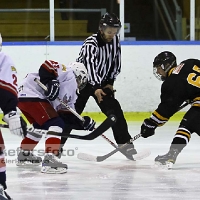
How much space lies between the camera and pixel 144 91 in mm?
6207

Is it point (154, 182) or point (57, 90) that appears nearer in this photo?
point (154, 182)

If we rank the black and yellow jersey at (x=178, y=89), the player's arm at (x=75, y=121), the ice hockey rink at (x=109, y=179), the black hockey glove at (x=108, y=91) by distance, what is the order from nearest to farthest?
the ice hockey rink at (x=109, y=179), the black and yellow jersey at (x=178, y=89), the player's arm at (x=75, y=121), the black hockey glove at (x=108, y=91)

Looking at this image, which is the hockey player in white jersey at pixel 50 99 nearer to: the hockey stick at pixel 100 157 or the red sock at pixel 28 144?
the red sock at pixel 28 144

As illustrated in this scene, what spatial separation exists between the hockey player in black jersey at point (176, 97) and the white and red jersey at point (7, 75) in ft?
Answer: 4.00

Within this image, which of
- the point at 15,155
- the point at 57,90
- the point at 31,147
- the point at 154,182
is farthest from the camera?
the point at 15,155

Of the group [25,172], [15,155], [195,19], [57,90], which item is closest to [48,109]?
[57,90]

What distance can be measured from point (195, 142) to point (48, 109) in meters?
1.52

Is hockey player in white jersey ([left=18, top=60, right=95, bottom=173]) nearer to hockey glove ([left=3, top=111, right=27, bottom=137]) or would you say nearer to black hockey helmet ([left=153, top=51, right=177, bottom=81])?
black hockey helmet ([left=153, top=51, right=177, bottom=81])

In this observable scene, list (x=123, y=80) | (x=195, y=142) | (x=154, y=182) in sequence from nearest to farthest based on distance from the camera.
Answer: (x=154, y=182) < (x=195, y=142) < (x=123, y=80)

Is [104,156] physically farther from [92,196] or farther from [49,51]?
[49,51]

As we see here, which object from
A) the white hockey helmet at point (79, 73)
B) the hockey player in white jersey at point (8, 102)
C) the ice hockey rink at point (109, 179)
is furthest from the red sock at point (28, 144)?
the hockey player in white jersey at point (8, 102)

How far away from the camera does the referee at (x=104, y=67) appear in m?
4.15

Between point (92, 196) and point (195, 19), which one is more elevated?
point (195, 19)

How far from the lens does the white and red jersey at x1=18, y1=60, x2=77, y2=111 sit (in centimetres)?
376
